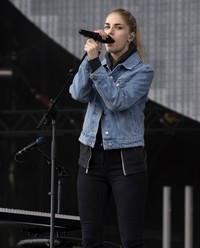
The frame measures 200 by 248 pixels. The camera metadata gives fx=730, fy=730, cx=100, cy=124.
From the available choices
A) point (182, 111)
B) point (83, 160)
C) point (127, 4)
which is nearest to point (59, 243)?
point (83, 160)

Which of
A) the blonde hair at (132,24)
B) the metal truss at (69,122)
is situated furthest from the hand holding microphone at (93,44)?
the metal truss at (69,122)

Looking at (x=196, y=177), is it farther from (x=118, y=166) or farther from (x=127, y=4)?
(x=118, y=166)

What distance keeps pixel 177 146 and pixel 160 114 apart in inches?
13.4

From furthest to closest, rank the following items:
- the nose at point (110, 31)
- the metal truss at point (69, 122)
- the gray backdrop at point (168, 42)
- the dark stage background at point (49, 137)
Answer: the dark stage background at point (49, 137) < the metal truss at point (69, 122) < the gray backdrop at point (168, 42) < the nose at point (110, 31)

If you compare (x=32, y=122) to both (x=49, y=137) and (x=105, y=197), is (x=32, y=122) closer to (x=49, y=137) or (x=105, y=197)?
(x=49, y=137)

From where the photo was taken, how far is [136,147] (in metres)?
2.79

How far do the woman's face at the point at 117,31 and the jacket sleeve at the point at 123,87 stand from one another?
11 centimetres

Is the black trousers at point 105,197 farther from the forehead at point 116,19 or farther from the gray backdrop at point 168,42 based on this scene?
the gray backdrop at point 168,42

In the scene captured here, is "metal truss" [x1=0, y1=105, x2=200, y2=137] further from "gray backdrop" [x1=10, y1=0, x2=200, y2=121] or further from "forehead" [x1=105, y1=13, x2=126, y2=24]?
"forehead" [x1=105, y1=13, x2=126, y2=24]

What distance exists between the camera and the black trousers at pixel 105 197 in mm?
2740

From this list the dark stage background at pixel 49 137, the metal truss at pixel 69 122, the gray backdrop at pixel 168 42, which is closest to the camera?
the gray backdrop at pixel 168 42

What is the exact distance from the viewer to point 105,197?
2.79 m

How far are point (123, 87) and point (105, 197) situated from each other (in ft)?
1.41

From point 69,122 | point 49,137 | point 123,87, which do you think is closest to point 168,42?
point 69,122
